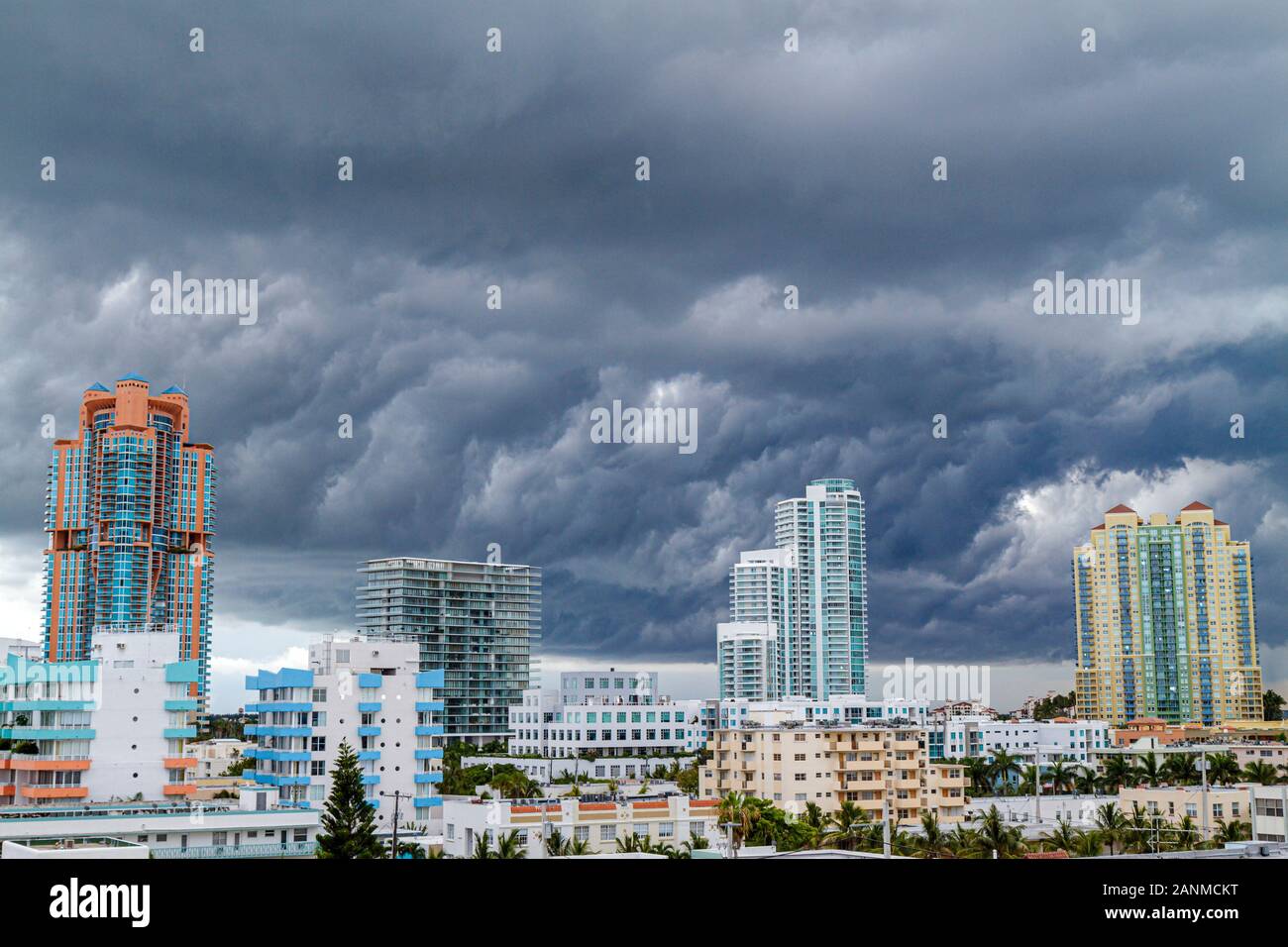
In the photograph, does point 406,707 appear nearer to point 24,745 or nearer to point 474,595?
point 24,745

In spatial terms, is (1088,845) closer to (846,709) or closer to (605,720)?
(846,709)

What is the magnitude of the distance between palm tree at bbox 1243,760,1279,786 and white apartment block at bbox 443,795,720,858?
38.6 metres

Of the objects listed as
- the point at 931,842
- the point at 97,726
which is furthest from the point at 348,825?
the point at 931,842

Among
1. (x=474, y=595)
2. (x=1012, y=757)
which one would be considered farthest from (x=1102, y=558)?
(x=474, y=595)

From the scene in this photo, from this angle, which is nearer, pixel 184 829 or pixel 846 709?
pixel 184 829

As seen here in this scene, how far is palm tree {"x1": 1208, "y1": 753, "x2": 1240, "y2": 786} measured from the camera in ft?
210

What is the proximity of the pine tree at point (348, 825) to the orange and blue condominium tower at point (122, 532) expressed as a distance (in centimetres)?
6484

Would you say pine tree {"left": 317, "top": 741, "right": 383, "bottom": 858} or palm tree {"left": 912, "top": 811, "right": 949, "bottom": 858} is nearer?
pine tree {"left": 317, "top": 741, "right": 383, "bottom": 858}

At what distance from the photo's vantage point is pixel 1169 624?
348ft

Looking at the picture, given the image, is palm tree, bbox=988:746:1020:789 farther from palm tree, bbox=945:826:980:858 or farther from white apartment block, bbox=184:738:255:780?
white apartment block, bbox=184:738:255:780

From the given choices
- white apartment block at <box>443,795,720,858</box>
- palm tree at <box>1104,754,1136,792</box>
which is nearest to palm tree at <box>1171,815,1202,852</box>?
white apartment block at <box>443,795,720,858</box>

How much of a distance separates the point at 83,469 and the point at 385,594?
2611 cm

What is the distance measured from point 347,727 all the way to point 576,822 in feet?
43.6
